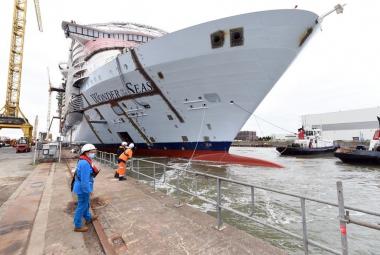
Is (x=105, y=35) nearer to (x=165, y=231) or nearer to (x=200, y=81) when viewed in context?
(x=200, y=81)

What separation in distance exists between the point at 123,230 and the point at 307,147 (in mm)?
34371

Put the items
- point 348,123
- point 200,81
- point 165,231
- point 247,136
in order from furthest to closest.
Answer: point 247,136 → point 348,123 → point 200,81 → point 165,231

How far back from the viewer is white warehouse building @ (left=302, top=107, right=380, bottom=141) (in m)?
59.7

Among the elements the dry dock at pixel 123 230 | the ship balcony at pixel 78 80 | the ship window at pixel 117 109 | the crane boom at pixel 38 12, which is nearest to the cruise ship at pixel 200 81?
the ship window at pixel 117 109

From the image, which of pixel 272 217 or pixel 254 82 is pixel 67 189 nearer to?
pixel 272 217

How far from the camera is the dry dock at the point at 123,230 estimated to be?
10.9 feet

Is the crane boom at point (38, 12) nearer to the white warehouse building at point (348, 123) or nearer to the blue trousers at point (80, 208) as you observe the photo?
the blue trousers at point (80, 208)

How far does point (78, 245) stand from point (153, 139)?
42.5ft

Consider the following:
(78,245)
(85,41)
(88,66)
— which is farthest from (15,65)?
(78,245)

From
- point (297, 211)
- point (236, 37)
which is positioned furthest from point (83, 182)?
point (236, 37)

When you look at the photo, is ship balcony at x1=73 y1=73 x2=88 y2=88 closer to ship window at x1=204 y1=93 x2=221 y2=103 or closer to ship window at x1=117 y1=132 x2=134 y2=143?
ship window at x1=117 y1=132 x2=134 y2=143

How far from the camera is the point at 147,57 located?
42.3ft

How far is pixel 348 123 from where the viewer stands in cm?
6406

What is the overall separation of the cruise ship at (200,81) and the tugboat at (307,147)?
18.3m
